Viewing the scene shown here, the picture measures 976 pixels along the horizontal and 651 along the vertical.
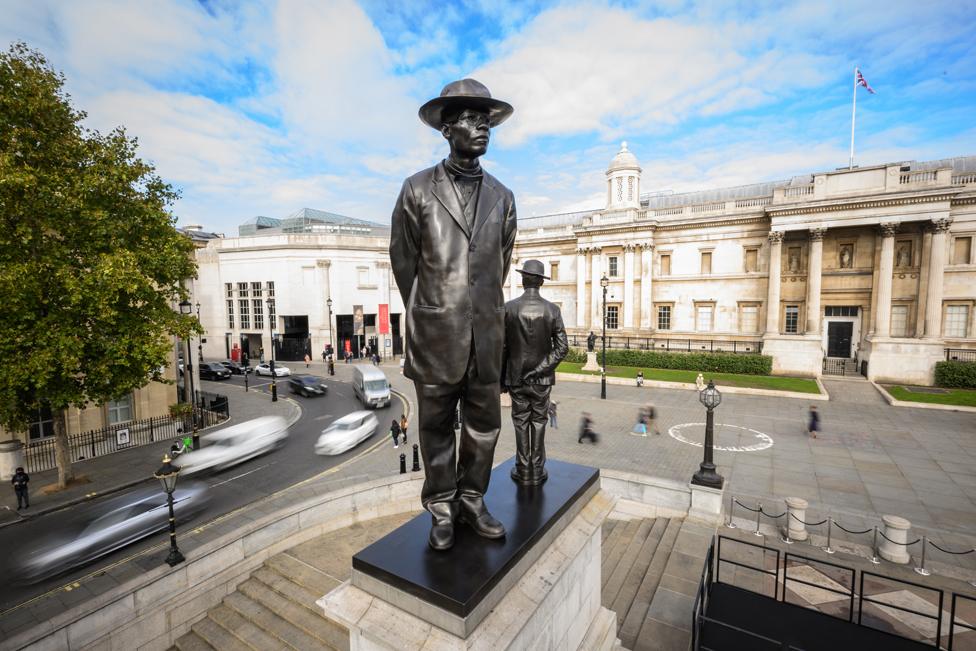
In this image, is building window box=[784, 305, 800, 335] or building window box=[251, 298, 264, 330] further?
building window box=[251, 298, 264, 330]

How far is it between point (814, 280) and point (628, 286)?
12822 millimetres

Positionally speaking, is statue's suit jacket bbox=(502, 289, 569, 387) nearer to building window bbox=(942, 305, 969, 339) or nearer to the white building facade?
building window bbox=(942, 305, 969, 339)

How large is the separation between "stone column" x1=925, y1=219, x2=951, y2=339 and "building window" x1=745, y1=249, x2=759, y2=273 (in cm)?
951

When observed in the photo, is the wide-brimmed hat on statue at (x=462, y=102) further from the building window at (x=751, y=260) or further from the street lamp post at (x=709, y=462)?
the building window at (x=751, y=260)

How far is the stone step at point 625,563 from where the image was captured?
22.6 feet

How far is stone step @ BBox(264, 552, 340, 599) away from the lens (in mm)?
6715

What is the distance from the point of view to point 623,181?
3862 cm

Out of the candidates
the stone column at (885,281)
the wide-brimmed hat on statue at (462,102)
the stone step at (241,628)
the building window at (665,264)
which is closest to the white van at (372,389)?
the stone step at (241,628)

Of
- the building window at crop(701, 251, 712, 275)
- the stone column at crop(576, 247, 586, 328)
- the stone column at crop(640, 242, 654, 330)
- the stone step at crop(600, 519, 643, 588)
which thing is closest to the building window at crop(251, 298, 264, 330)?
the stone column at crop(576, 247, 586, 328)

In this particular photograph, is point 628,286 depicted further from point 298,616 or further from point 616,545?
point 298,616

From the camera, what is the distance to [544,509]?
4.07 metres

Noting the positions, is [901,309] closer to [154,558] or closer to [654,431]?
[654,431]

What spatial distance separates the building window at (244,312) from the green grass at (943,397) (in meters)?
49.4

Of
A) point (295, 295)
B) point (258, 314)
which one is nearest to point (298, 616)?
point (295, 295)
